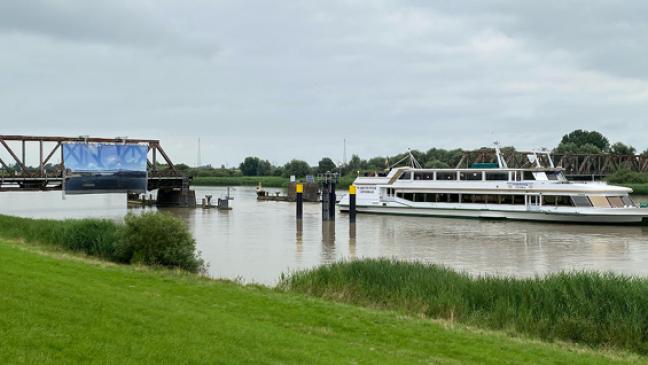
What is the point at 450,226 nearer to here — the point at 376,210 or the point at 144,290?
the point at 376,210

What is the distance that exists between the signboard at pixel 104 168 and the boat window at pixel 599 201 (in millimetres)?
42189

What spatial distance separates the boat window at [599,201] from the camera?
4894 centimetres

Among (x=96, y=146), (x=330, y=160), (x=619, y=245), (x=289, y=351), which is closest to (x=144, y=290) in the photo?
(x=289, y=351)

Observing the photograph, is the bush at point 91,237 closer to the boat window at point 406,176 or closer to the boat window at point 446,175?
the boat window at point 446,175

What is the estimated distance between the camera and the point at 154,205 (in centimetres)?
7475

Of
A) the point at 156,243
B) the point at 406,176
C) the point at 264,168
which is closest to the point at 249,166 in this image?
the point at 264,168

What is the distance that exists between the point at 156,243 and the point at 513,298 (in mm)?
11923

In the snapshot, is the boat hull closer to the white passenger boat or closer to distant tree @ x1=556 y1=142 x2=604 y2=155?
the white passenger boat

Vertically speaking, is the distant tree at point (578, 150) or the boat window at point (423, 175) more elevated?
the distant tree at point (578, 150)

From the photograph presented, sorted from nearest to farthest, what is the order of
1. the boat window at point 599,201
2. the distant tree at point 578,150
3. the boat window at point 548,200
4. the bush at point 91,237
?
the bush at point 91,237, the boat window at point 599,201, the boat window at point 548,200, the distant tree at point 578,150

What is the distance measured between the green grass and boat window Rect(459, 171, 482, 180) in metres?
38.9

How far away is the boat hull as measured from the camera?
1905 inches

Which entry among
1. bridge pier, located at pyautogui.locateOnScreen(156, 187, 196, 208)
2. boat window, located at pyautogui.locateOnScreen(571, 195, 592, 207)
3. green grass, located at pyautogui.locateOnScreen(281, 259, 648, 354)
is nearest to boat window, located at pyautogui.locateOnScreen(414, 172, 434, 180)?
boat window, located at pyautogui.locateOnScreen(571, 195, 592, 207)

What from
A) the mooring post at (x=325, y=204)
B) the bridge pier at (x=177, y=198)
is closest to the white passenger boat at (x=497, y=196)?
the mooring post at (x=325, y=204)
